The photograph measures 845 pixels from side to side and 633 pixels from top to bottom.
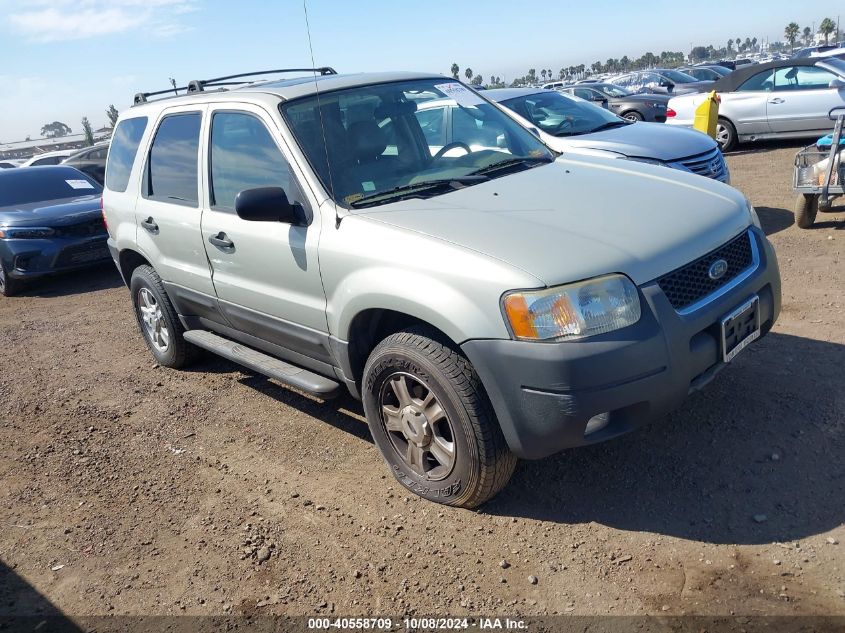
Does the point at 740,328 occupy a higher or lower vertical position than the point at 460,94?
lower

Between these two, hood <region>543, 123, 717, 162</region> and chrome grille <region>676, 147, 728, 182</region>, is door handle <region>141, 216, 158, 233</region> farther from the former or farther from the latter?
chrome grille <region>676, 147, 728, 182</region>

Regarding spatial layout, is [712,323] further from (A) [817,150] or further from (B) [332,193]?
(A) [817,150]

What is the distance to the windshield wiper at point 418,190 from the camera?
11.9ft

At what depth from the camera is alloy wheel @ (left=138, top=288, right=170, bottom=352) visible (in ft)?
18.4

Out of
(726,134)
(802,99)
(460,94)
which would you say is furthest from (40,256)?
(802,99)

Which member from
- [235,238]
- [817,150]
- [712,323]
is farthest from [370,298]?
[817,150]

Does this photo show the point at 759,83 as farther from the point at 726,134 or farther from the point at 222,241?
the point at 222,241

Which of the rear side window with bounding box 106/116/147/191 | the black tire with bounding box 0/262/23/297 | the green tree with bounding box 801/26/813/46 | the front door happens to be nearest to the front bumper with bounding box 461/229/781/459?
the front door

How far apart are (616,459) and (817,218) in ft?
17.8

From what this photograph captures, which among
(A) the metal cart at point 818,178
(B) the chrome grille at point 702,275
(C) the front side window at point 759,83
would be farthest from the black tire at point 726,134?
(B) the chrome grille at point 702,275

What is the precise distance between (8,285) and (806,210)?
30.9 feet

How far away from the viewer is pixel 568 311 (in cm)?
283

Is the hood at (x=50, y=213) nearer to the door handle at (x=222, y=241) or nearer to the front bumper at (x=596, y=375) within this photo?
the door handle at (x=222, y=241)

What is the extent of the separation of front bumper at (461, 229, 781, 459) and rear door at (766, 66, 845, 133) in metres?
11.2
